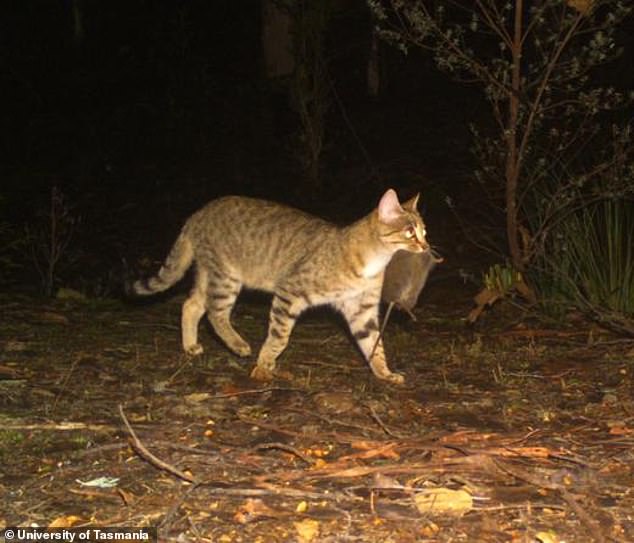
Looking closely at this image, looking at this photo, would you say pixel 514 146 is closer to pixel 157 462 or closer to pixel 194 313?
pixel 194 313

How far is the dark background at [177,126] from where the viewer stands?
38.7ft

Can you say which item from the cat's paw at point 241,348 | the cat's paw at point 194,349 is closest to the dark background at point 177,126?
the cat's paw at point 194,349

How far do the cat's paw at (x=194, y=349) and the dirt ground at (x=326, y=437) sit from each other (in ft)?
0.27

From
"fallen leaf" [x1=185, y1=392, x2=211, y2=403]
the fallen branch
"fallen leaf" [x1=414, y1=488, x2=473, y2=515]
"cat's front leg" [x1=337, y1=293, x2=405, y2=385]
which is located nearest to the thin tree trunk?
"cat's front leg" [x1=337, y1=293, x2=405, y2=385]

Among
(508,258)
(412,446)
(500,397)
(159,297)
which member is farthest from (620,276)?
(159,297)

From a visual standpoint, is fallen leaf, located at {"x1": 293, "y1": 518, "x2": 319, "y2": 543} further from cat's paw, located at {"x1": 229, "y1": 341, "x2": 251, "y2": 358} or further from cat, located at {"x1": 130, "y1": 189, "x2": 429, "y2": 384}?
cat's paw, located at {"x1": 229, "y1": 341, "x2": 251, "y2": 358}

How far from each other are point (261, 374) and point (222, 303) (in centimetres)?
119

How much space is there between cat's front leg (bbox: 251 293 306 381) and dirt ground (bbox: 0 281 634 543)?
0.51 feet

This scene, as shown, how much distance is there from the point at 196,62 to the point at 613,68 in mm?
6745

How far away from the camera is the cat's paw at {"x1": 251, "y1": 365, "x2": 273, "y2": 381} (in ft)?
18.8

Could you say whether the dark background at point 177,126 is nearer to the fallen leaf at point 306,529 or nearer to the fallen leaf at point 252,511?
the fallen leaf at point 252,511

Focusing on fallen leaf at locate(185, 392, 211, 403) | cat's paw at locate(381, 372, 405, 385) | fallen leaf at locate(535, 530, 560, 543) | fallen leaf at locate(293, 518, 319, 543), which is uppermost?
fallen leaf at locate(293, 518, 319, 543)

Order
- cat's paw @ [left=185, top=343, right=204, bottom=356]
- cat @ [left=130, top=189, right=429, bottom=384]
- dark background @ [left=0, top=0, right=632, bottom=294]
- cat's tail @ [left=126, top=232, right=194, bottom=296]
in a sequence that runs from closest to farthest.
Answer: cat @ [left=130, top=189, right=429, bottom=384], cat's paw @ [left=185, top=343, right=204, bottom=356], cat's tail @ [left=126, top=232, right=194, bottom=296], dark background @ [left=0, top=0, right=632, bottom=294]

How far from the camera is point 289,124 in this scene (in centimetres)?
1471
